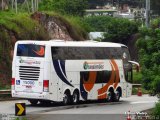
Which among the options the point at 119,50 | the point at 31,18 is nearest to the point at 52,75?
the point at 119,50

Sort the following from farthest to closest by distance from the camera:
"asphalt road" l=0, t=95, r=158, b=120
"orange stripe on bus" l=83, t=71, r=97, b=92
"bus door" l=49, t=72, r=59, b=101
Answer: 1. "orange stripe on bus" l=83, t=71, r=97, b=92
2. "bus door" l=49, t=72, r=59, b=101
3. "asphalt road" l=0, t=95, r=158, b=120

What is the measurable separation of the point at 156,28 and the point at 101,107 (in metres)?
7.57

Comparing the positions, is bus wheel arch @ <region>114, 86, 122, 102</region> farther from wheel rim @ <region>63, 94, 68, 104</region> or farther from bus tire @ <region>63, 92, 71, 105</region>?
wheel rim @ <region>63, 94, 68, 104</region>

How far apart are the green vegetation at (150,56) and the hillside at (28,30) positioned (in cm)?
1728

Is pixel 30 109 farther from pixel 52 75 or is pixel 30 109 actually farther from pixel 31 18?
pixel 31 18

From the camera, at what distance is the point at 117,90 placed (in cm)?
4069

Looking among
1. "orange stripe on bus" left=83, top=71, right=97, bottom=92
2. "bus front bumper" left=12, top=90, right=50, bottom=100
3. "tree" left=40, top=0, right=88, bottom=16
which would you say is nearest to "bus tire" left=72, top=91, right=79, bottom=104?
"orange stripe on bus" left=83, top=71, right=97, bottom=92

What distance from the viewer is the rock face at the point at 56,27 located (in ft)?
172

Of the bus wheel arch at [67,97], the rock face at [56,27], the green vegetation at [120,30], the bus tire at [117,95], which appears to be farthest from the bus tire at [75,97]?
the green vegetation at [120,30]

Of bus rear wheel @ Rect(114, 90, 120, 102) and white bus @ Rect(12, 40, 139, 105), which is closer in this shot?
white bus @ Rect(12, 40, 139, 105)

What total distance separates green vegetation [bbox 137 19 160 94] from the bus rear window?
230 inches

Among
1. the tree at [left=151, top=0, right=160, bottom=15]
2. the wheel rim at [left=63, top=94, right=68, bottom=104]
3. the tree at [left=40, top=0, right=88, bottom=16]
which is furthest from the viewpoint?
the tree at [left=151, top=0, right=160, bottom=15]

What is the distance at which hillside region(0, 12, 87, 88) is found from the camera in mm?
46969

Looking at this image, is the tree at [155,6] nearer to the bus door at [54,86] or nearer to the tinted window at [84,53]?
the tinted window at [84,53]
